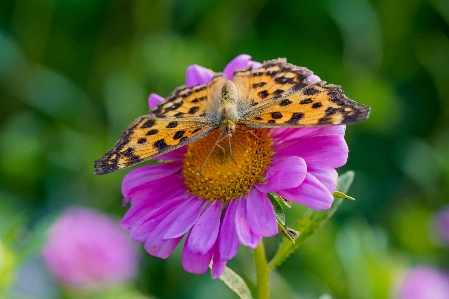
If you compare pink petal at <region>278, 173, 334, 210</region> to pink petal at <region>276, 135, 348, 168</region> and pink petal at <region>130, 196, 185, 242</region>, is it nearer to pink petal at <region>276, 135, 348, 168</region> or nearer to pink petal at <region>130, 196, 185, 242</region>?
pink petal at <region>276, 135, 348, 168</region>

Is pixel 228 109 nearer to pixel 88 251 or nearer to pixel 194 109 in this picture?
pixel 194 109

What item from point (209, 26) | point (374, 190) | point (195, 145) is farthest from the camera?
point (209, 26)

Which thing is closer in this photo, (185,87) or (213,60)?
(185,87)

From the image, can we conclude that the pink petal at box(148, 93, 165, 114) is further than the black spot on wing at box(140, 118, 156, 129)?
Yes

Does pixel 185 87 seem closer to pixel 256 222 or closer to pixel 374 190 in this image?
pixel 256 222

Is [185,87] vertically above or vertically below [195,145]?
above

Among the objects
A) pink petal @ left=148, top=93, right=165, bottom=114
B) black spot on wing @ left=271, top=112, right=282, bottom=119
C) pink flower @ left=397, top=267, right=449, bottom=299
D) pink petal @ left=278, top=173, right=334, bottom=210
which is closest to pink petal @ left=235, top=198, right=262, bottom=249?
pink petal @ left=278, top=173, right=334, bottom=210

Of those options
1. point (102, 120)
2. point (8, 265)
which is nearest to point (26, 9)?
point (102, 120)
